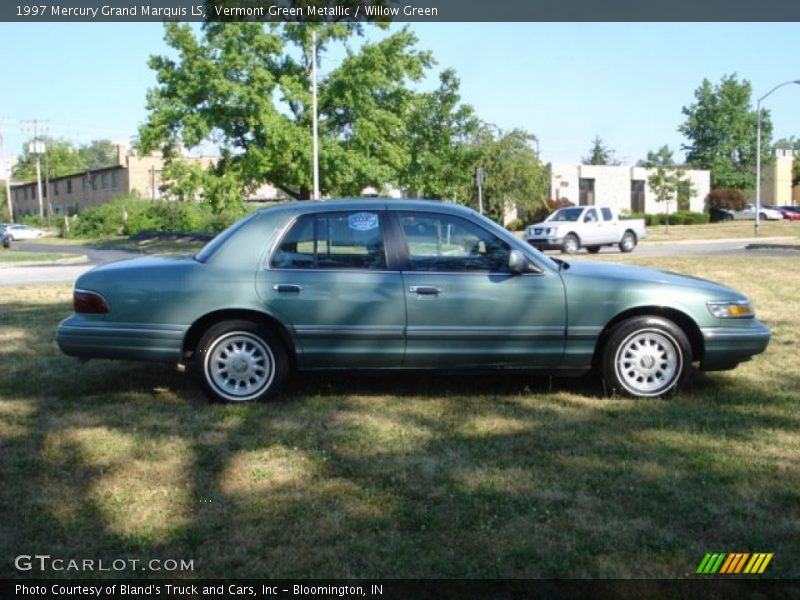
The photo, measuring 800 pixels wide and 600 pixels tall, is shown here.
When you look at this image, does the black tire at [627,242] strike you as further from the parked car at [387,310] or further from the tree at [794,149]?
the tree at [794,149]

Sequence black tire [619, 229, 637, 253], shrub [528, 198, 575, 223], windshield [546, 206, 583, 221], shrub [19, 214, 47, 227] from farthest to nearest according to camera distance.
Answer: shrub [19, 214, 47, 227] → shrub [528, 198, 575, 223] → windshield [546, 206, 583, 221] → black tire [619, 229, 637, 253]

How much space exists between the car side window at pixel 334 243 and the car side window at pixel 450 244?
241 millimetres

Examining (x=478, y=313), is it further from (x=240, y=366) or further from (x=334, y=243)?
(x=240, y=366)

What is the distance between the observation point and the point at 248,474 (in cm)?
482

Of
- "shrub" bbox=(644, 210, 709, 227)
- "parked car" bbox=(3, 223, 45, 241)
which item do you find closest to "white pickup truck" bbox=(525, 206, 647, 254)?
"shrub" bbox=(644, 210, 709, 227)

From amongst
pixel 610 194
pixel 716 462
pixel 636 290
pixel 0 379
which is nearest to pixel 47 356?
pixel 0 379

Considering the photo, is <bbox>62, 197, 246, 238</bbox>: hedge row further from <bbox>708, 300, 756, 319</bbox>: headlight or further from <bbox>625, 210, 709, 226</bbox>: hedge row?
<bbox>708, 300, 756, 319</bbox>: headlight

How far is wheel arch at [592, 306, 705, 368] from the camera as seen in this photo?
6496 mm

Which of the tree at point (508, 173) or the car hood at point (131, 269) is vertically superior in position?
the tree at point (508, 173)

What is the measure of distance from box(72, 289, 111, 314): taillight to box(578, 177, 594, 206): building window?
2590 inches

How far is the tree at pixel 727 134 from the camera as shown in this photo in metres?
90.9

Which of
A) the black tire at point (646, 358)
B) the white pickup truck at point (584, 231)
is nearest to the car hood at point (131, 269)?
the black tire at point (646, 358)

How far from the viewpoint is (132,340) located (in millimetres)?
6344

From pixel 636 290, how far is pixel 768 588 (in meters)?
3.23
